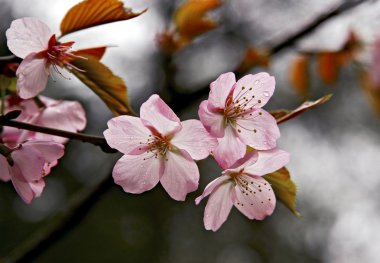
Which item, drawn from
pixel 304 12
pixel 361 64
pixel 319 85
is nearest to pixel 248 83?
pixel 361 64

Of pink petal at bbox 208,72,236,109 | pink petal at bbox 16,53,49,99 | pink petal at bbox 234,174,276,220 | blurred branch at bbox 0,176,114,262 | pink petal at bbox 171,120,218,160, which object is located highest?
pink petal at bbox 16,53,49,99

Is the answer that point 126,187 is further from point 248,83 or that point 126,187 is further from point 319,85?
point 319,85

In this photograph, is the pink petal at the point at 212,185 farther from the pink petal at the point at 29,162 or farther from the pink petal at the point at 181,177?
the pink petal at the point at 29,162

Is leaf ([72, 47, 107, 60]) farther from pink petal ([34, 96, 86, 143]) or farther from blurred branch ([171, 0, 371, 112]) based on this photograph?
blurred branch ([171, 0, 371, 112])

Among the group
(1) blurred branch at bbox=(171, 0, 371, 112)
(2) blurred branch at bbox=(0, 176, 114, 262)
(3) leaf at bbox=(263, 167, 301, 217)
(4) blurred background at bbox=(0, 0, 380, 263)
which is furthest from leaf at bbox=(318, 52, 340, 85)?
(4) blurred background at bbox=(0, 0, 380, 263)

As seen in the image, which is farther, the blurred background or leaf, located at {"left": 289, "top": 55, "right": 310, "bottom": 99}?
the blurred background

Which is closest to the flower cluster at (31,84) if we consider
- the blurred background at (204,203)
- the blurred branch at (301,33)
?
the blurred branch at (301,33)
